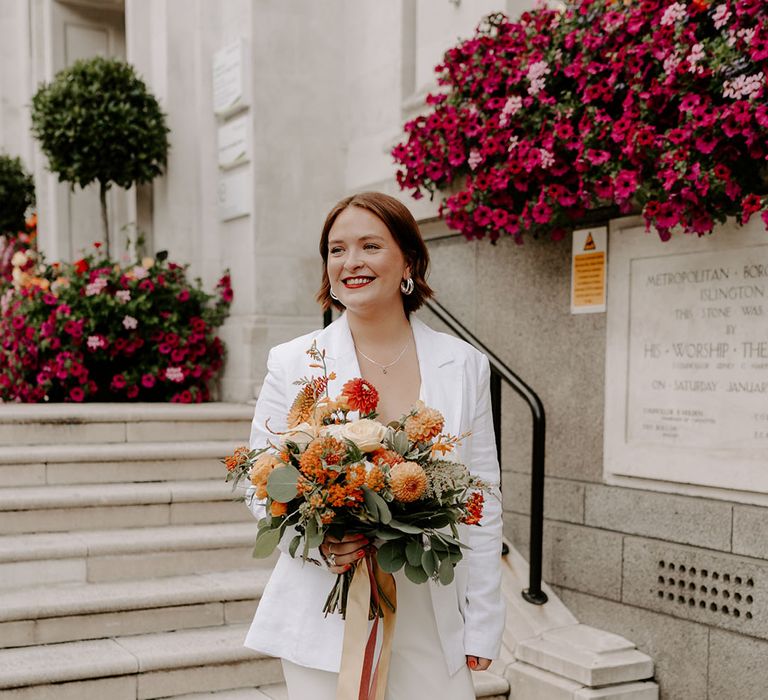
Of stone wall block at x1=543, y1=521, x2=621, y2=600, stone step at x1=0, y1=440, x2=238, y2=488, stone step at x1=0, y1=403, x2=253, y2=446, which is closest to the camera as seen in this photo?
stone wall block at x1=543, y1=521, x2=621, y2=600

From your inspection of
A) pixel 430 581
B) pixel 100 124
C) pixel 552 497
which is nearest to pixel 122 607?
pixel 552 497

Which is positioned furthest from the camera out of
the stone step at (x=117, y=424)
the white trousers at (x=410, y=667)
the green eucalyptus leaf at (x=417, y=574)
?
the stone step at (x=117, y=424)

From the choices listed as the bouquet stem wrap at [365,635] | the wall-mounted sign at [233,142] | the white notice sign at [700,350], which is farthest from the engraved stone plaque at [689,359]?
the wall-mounted sign at [233,142]

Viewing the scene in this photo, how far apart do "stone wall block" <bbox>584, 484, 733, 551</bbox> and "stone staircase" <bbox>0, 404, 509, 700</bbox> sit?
0.87m

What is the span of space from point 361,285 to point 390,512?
609 mm

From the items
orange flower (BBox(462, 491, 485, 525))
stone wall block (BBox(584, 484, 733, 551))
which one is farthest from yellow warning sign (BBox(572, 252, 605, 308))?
orange flower (BBox(462, 491, 485, 525))

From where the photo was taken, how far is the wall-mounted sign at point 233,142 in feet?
21.6

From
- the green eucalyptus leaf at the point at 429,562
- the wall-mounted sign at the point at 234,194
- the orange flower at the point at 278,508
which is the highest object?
the wall-mounted sign at the point at 234,194

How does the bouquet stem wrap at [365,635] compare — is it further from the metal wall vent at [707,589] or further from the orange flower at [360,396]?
the metal wall vent at [707,589]

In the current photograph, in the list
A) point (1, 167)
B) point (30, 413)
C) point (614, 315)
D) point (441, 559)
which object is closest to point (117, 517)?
point (30, 413)

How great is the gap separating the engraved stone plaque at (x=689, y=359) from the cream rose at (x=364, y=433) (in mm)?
2183

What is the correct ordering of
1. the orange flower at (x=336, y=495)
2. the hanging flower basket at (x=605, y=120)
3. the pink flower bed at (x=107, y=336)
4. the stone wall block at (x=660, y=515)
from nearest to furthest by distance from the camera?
1. the orange flower at (x=336, y=495)
2. the hanging flower basket at (x=605, y=120)
3. the stone wall block at (x=660, y=515)
4. the pink flower bed at (x=107, y=336)

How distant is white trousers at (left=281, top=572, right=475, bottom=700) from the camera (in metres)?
2.17

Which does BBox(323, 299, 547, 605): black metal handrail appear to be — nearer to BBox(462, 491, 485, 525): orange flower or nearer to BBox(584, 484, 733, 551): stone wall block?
BBox(584, 484, 733, 551): stone wall block
